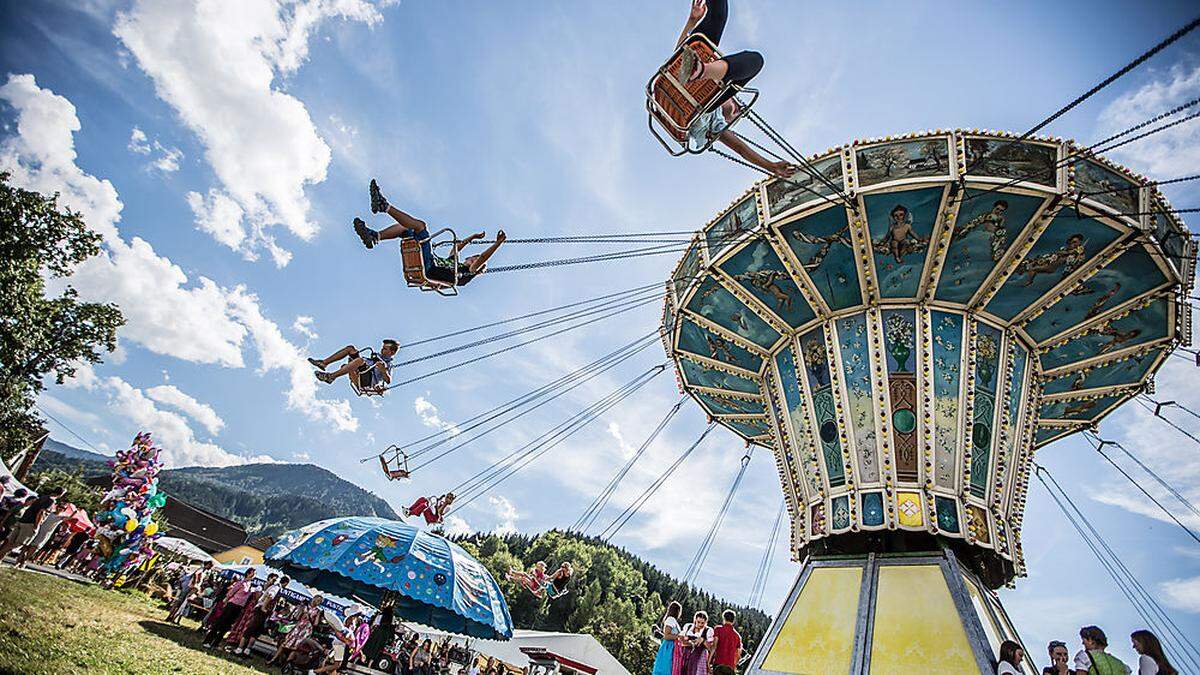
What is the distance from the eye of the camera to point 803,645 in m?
8.46

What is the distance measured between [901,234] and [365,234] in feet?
24.0

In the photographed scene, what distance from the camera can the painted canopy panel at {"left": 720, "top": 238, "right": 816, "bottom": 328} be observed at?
31.9ft

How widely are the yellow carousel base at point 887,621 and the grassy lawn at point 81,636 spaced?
7098mm

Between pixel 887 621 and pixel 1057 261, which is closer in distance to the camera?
pixel 887 621

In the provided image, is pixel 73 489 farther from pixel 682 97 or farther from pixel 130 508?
pixel 682 97

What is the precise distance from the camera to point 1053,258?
894 centimetres

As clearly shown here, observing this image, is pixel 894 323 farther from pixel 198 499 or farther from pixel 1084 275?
pixel 198 499

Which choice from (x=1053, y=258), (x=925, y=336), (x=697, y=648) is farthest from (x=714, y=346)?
(x=697, y=648)

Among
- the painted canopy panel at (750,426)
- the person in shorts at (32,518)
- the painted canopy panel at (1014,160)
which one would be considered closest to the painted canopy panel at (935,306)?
the painted canopy panel at (1014,160)

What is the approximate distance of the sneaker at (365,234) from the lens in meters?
6.84

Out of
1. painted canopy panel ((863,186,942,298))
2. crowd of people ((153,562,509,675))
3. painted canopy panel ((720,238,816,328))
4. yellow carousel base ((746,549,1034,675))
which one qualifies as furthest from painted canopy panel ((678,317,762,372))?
crowd of people ((153,562,509,675))

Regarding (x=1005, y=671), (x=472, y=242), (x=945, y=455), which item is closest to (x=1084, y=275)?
(x=945, y=455)

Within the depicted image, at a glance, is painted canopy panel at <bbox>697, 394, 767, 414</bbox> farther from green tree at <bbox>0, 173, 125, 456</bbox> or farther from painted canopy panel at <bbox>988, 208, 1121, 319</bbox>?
green tree at <bbox>0, 173, 125, 456</bbox>

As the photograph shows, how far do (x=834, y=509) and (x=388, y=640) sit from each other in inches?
301
